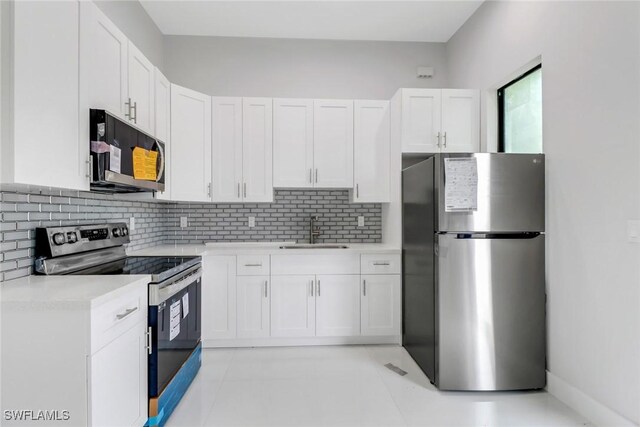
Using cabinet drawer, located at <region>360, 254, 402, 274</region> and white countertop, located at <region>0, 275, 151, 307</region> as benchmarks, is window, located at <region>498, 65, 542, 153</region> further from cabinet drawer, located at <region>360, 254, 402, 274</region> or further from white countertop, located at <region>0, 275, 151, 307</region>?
white countertop, located at <region>0, 275, 151, 307</region>

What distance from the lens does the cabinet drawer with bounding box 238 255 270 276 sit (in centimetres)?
310

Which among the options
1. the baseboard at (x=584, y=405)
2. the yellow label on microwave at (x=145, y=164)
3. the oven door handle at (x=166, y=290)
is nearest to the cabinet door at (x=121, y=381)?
the oven door handle at (x=166, y=290)

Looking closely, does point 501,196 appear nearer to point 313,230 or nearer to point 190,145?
point 313,230

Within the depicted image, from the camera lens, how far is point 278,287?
3113mm

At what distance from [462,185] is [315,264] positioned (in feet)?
4.71

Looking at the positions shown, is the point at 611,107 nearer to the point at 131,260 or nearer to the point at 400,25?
the point at 400,25

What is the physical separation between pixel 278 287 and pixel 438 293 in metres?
1.40

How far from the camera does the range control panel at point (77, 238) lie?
73.1 inches

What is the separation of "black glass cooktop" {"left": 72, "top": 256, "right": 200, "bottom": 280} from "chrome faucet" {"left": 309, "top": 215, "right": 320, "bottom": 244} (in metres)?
1.31

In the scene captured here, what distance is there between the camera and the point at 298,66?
3.68m

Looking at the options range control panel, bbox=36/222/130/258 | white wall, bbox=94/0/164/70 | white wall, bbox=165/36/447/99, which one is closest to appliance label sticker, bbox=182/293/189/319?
range control panel, bbox=36/222/130/258

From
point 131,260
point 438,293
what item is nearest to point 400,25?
point 438,293

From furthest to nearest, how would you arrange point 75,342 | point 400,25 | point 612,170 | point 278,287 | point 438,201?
point 400,25
point 278,287
point 438,201
point 612,170
point 75,342

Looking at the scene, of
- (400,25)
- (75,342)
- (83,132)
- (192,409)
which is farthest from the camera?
(400,25)
